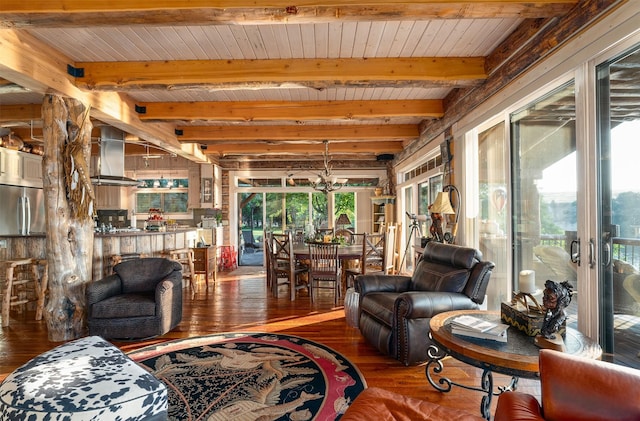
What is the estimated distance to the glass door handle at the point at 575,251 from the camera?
7.41ft

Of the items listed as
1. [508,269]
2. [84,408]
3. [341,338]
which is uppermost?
[508,269]

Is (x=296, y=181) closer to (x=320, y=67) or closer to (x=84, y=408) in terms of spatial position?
(x=320, y=67)

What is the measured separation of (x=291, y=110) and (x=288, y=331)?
3.01 metres

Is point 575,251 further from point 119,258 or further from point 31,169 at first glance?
point 31,169

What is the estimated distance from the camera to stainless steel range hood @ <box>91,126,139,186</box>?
5.42m

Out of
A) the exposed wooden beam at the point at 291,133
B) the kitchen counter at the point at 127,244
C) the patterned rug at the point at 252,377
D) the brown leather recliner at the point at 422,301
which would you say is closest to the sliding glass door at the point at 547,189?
the brown leather recliner at the point at 422,301

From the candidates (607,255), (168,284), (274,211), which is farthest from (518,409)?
(274,211)

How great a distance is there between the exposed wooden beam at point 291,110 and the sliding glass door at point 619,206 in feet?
9.03

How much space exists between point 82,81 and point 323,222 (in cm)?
629

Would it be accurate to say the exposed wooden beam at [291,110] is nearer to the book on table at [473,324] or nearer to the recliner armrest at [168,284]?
the recliner armrest at [168,284]

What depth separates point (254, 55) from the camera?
3303 millimetres

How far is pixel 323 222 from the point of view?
8961mm

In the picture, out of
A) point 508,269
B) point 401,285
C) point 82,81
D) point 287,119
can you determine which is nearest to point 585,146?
point 508,269

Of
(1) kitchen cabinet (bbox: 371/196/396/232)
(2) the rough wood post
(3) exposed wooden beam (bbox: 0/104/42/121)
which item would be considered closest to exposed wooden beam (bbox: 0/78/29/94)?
(2) the rough wood post
